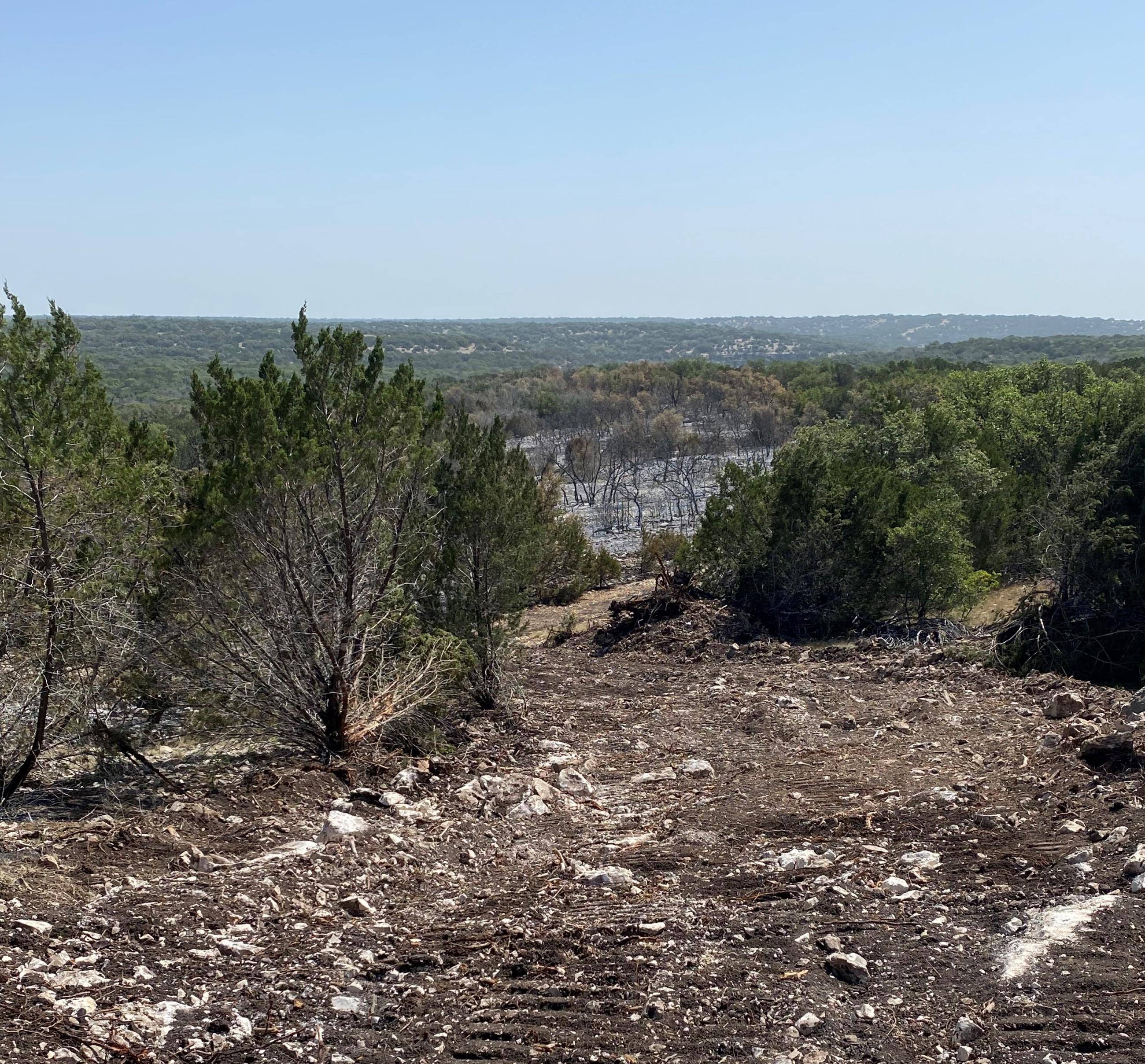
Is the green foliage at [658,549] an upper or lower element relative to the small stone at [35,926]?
lower

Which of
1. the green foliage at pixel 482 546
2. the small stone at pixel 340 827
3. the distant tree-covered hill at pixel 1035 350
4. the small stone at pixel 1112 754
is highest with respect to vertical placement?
the distant tree-covered hill at pixel 1035 350

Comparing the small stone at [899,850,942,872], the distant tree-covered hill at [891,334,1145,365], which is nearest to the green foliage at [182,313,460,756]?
the small stone at [899,850,942,872]

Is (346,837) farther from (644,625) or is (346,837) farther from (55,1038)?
(644,625)

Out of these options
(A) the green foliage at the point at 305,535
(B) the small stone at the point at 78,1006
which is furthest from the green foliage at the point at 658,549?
(B) the small stone at the point at 78,1006

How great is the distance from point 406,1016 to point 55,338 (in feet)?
18.4

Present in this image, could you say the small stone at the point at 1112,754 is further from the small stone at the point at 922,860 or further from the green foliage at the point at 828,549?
the green foliage at the point at 828,549

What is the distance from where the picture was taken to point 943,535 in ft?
51.4

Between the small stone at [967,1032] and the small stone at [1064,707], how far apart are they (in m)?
5.50

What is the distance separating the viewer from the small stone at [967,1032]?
402 centimetres

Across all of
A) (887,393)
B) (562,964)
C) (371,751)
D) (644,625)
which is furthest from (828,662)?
(887,393)

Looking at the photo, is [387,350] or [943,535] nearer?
[943,535]

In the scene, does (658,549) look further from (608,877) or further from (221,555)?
(608,877)

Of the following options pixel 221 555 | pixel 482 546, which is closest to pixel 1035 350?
pixel 482 546

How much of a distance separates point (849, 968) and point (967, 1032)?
62 cm
